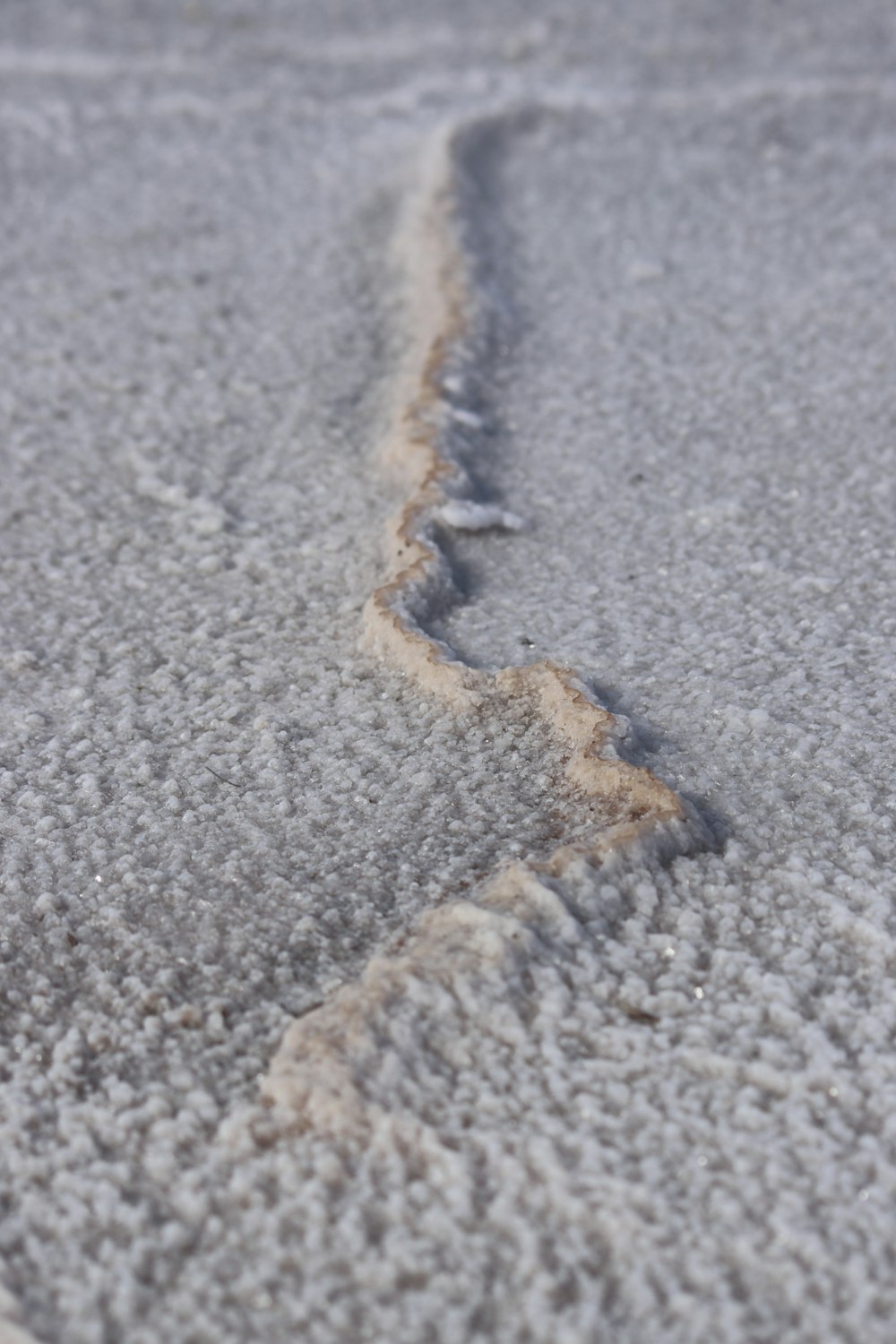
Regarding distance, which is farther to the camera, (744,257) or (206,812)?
(744,257)

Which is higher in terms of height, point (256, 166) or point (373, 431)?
point (256, 166)

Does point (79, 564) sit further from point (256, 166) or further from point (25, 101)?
point (25, 101)

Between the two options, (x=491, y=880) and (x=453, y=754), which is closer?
(x=491, y=880)

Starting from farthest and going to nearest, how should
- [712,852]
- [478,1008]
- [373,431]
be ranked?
[373,431]
[712,852]
[478,1008]

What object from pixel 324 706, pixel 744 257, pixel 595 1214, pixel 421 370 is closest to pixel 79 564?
pixel 324 706
